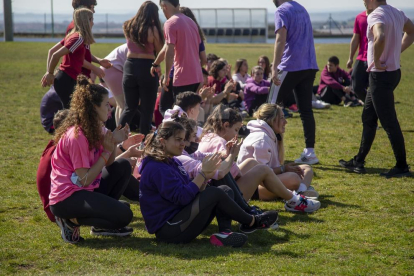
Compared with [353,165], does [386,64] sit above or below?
above

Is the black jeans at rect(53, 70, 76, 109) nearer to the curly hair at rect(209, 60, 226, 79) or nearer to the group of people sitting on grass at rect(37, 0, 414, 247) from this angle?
the group of people sitting on grass at rect(37, 0, 414, 247)

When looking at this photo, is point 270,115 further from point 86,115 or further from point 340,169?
point 86,115

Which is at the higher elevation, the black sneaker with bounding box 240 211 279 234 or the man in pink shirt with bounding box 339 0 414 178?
the man in pink shirt with bounding box 339 0 414 178

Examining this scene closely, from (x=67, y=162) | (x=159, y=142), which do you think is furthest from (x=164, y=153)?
(x=67, y=162)

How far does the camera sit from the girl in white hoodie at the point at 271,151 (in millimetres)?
5633

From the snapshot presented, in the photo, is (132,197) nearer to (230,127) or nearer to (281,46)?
(230,127)

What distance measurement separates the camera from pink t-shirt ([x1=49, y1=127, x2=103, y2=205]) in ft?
14.1

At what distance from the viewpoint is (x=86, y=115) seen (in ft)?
14.5

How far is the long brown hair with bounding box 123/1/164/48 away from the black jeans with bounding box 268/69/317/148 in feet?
5.41

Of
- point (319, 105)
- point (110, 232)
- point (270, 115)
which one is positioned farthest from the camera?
point (319, 105)

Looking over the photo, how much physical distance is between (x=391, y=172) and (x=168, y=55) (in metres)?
2.87

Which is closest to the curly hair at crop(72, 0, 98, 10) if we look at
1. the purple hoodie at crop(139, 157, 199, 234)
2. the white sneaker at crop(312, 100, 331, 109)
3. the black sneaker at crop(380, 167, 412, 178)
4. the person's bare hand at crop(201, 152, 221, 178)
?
the purple hoodie at crop(139, 157, 199, 234)

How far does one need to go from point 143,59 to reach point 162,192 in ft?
10.4

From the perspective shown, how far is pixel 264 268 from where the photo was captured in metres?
3.85
